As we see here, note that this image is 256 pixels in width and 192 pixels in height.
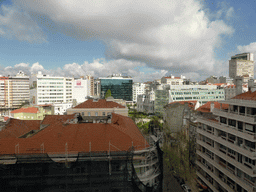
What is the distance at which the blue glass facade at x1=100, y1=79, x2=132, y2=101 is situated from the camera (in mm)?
113562

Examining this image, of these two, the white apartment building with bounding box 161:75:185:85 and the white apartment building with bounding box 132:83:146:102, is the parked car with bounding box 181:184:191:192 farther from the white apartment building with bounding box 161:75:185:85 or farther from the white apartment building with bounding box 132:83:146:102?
the white apartment building with bounding box 161:75:185:85

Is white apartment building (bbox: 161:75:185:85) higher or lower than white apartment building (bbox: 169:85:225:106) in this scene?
higher

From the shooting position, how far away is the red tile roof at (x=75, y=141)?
1324 centimetres

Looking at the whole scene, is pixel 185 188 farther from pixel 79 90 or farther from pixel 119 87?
pixel 119 87

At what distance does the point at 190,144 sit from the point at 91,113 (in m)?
18.2

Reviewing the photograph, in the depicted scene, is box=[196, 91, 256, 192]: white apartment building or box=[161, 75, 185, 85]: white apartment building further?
box=[161, 75, 185, 85]: white apartment building

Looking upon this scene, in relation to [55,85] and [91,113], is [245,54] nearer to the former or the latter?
[55,85]

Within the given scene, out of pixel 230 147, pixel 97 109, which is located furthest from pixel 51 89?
pixel 230 147

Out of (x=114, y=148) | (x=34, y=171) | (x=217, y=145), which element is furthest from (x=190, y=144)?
(x=34, y=171)

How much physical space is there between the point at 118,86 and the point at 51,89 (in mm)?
45511

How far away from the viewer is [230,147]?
56.5ft

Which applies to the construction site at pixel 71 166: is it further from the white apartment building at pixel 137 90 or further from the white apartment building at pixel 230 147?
the white apartment building at pixel 137 90

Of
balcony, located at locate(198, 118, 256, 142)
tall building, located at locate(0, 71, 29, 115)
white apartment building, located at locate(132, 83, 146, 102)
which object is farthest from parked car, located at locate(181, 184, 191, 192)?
tall building, located at locate(0, 71, 29, 115)

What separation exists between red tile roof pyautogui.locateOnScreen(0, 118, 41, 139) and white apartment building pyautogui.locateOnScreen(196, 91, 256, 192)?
20.9 metres
